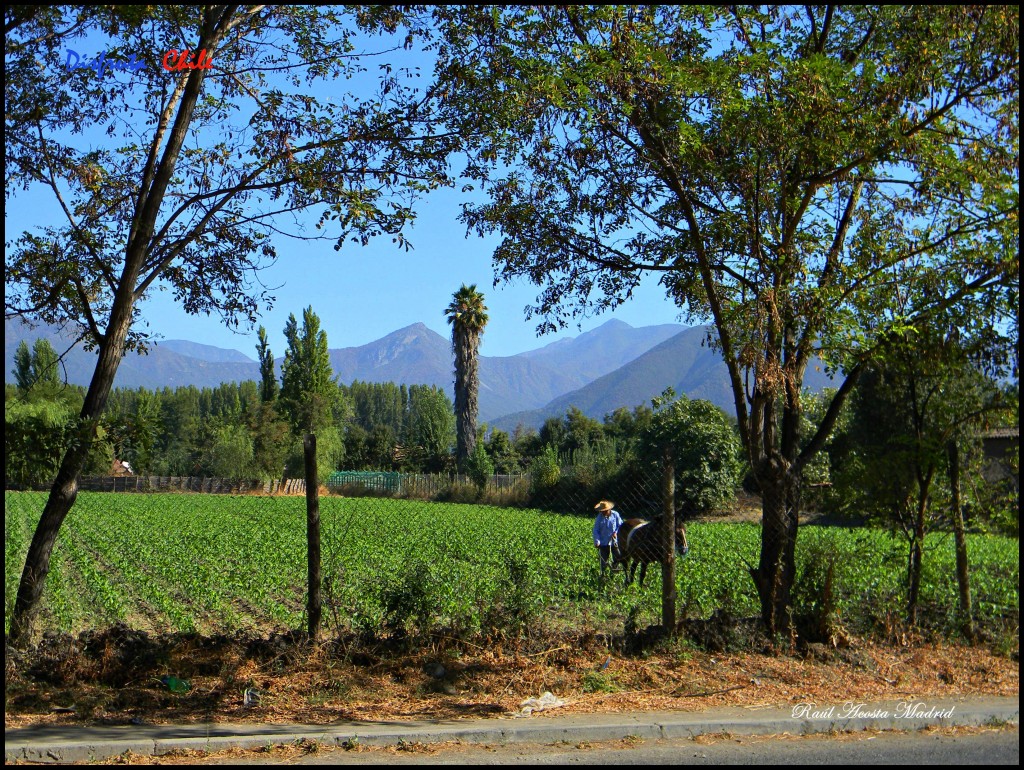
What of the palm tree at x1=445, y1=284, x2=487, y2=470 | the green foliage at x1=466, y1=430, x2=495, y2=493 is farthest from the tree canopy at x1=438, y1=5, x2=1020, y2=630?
the palm tree at x1=445, y1=284, x2=487, y2=470

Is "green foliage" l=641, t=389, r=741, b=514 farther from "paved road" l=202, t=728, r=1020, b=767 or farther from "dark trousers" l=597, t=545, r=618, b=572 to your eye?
"paved road" l=202, t=728, r=1020, b=767

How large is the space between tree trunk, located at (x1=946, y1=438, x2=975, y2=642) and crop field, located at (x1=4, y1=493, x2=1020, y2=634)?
19 cm

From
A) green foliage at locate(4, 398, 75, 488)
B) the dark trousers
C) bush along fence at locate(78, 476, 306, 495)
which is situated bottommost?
bush along fence at locate(78, 476, 306, 495)

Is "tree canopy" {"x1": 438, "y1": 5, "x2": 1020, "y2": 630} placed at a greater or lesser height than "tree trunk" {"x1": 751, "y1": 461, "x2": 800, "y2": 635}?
greater

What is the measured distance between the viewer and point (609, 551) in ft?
46.4

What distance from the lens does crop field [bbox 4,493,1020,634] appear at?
8.42 meters

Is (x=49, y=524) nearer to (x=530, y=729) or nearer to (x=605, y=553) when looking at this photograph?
(x=530, y=729)

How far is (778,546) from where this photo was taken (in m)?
8.46

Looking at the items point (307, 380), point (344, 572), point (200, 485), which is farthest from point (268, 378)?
point (344, 572)

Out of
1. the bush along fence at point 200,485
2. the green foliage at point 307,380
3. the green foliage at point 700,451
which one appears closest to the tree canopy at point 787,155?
the green foliage at point 700,451

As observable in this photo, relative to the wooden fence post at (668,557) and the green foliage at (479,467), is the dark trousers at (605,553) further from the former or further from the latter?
the green foliage at (479,467)

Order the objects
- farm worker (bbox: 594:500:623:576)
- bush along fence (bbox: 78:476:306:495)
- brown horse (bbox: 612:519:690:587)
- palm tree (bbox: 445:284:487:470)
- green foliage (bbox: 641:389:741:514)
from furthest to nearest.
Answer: bush along fence (bbox: 78:476:306:495)
palm tree (bbox: 445:284:487:470)
green foliage (bbox: 641:389:741:514)
farm worker (bbox: 594:500:623:576)
brown horse (bbox: 612:519:690:587)
